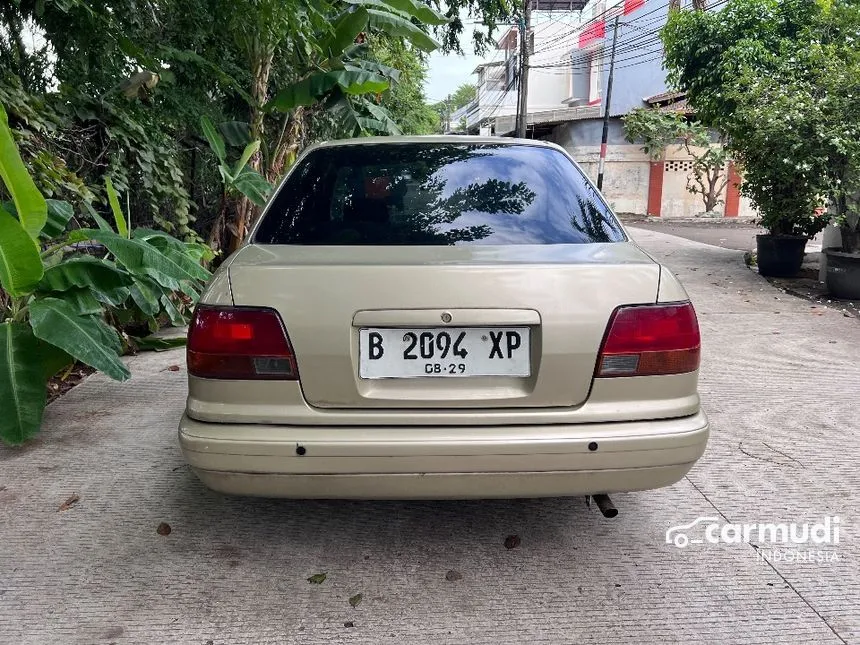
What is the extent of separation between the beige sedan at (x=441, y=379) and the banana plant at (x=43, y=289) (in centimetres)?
145

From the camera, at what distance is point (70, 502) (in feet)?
10.3

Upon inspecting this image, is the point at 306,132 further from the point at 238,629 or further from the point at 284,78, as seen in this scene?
the point at 238,629

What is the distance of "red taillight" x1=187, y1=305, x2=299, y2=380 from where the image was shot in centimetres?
224

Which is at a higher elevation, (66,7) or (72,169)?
(66,7)

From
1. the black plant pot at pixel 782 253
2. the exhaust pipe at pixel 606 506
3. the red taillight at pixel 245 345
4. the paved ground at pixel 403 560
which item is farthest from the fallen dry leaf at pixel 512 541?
the black plant pot at pixel 782 253

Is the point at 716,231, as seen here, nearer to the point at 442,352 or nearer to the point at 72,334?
the point at 72,334

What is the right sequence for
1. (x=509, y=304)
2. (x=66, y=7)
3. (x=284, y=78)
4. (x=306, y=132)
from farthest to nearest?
(x=306, y=132)
(x=284, y=78)
(x=66, y=7)
(x=509, y=304)

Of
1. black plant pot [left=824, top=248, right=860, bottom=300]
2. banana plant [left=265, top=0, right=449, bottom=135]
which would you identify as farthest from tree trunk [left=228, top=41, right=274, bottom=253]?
black plant pot [left=824, top=248, right=860, bottom=300]

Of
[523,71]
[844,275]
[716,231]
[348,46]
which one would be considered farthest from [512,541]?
[523,71]

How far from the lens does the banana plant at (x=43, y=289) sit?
3.40 metres

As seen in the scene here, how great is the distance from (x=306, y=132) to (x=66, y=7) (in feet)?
17.1

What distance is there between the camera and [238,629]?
2.26m

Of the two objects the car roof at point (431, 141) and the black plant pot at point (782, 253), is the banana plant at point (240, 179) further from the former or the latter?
the black plant pot at point (782, 253)

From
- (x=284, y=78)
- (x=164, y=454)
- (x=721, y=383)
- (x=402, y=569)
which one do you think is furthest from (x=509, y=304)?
(x=284, y=78)
